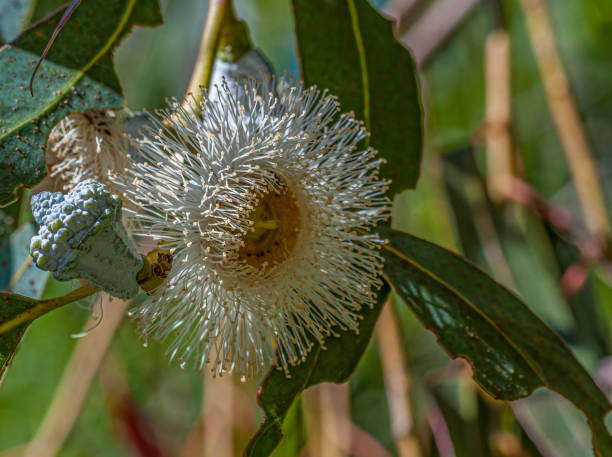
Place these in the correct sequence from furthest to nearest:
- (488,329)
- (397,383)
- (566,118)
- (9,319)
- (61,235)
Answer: (566,118)
(397,383)
(488,329)
(9,319)
(61,235)

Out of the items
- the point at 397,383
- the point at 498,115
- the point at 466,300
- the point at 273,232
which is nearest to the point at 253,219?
the point at 273,232

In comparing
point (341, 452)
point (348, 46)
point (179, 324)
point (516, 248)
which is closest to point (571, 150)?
point (516, 248)

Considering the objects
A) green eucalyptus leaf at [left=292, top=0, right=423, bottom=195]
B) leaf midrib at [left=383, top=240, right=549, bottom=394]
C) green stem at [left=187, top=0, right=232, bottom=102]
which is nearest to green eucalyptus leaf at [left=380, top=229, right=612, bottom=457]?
leaf midrib at [left=383, top=240, right=549, bottom=394]

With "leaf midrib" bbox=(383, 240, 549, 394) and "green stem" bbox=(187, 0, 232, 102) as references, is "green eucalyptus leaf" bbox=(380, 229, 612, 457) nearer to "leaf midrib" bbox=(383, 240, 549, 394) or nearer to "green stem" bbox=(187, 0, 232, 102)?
"leaf midrib" bbox=(383, 240, 549, 394)

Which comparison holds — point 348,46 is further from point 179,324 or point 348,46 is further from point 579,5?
point 579,5

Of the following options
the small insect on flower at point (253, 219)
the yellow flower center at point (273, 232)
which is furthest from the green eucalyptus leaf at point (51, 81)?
the yellow flower center at point (273, 232)

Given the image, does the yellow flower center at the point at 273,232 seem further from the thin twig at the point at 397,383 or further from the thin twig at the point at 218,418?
the thin twig at the point at 218,418

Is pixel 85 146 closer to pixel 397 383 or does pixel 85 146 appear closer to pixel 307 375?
pixel 307 375
